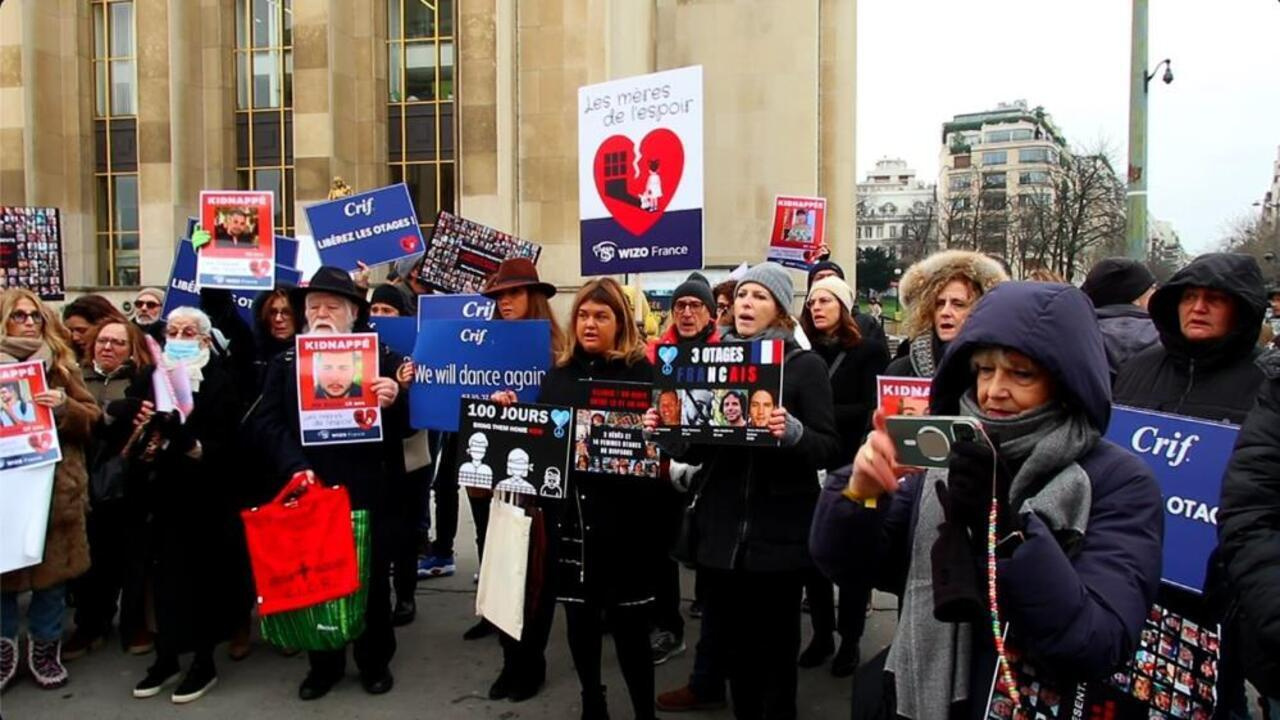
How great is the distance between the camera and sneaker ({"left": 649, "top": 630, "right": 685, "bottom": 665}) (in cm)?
576

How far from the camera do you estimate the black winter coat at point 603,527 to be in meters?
4.58

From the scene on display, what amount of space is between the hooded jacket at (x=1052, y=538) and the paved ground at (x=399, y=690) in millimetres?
2899

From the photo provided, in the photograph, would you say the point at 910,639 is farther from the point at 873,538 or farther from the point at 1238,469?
the point at 1238,469

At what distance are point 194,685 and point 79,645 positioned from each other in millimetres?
1202

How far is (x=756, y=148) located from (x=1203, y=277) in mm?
24834

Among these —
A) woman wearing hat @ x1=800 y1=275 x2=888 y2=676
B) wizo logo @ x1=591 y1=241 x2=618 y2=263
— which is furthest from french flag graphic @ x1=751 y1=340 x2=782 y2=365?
wizo logo @ x1=591 y1=241 x2=618 y2=263

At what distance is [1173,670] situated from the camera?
2447mm

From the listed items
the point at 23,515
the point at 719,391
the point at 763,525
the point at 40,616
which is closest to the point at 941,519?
the point at 719,391

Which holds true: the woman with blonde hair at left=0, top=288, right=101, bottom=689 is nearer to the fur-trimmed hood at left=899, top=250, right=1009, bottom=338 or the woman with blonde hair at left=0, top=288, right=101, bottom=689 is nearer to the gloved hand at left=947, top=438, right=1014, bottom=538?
the fur-trimmed hood at left=899, top=250, right=1009, bottom=338

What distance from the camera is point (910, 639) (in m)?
2.36

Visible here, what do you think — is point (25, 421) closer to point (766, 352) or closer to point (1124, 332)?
point (766, 352)

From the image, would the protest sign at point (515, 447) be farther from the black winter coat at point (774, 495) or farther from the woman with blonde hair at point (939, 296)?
the woman with blonde hair at point (939, 296)

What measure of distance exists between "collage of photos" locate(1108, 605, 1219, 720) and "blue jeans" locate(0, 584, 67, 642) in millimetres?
5453

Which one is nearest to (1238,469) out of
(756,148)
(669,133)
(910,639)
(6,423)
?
(910,639)
